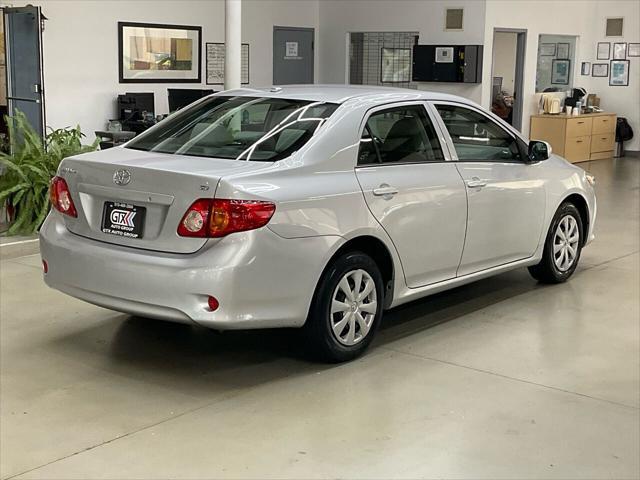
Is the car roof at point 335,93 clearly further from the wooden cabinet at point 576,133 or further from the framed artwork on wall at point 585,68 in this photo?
the framed artwork on wall at point 585,68

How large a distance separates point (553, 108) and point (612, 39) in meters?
2.45

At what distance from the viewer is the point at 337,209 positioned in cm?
437

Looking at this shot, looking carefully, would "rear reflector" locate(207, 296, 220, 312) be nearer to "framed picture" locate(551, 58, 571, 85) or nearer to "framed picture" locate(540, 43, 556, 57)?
"framed picture" locate(540, 43, 556, 57)

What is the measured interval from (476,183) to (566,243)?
1.36 meters

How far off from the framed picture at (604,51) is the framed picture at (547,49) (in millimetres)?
1371

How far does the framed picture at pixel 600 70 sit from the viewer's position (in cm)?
1644

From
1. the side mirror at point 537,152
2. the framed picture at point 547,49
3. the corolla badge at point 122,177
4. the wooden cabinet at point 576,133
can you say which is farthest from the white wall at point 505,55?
the corolla badge at point 122,177

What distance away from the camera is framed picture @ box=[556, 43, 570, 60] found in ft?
51.5

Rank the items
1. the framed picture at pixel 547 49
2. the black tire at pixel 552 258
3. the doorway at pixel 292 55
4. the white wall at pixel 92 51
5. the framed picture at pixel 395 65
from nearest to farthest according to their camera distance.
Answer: the black tire at pixel 552 258
the white wall at pixel 92 51
the framed picture at pixel 395 65
the doorway at pixel 292 55
the framed picture at pixel 547 49

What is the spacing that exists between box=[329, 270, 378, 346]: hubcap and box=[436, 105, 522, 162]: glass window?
1.14m

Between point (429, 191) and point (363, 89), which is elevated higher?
point (363, 89)

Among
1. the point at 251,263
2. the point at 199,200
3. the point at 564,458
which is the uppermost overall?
the point at 199,200

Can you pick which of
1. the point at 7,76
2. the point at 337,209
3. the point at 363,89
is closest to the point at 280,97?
the point at 363,89

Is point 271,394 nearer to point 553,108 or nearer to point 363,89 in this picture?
point 363,89
